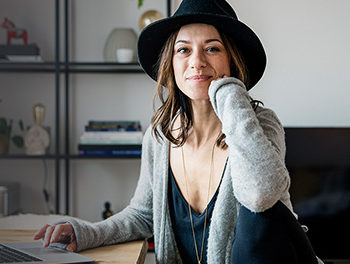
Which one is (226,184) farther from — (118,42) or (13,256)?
(118,42)

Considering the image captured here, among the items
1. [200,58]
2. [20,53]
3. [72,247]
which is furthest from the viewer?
[20,53]

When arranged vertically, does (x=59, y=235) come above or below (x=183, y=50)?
below

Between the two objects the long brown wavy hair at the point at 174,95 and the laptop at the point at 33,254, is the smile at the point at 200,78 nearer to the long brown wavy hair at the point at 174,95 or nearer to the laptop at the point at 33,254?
the long brown wavy hair at the point at 174,95

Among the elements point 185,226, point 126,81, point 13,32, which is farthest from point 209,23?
point 13,32

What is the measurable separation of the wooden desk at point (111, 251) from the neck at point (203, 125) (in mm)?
351

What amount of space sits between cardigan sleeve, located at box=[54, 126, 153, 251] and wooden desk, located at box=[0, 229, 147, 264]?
0.02 m

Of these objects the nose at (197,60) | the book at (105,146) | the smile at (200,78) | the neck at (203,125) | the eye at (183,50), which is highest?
Answer: the eye at (183,50)

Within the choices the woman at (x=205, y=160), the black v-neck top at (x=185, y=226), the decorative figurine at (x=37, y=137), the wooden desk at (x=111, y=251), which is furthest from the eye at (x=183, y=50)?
the decorative figurine at (x=37, y=137)

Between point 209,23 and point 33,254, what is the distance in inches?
27.8

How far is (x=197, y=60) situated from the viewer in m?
1.10

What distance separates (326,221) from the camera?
1.92m

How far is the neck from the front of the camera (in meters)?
1.22

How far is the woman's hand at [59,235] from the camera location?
0.88 m

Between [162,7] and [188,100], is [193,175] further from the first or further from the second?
[162,7]
